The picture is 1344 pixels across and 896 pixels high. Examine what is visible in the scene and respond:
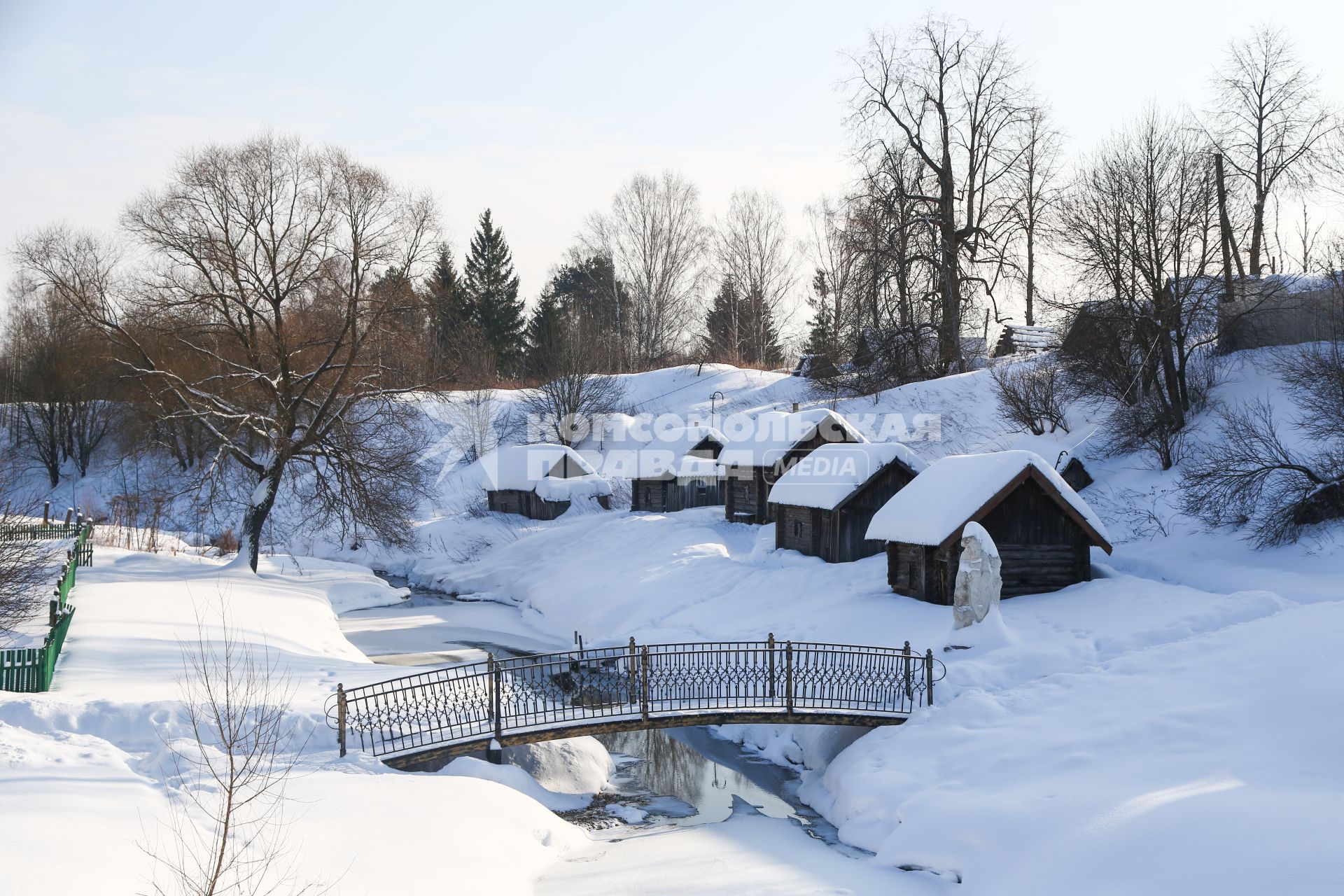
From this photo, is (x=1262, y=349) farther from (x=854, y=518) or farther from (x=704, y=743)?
(x=704, y=743)

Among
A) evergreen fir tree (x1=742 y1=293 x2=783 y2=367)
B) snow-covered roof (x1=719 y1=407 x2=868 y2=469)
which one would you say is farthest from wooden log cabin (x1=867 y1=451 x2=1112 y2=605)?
evergreen fir tree (x1=742 y1=293 x2=783 y2=367)

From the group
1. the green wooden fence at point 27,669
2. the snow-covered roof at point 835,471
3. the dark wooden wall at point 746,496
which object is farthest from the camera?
the dark wooden wall at point 746,496

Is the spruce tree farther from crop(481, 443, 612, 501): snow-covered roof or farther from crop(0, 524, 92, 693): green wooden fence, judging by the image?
crop(0, 524, 92, 693): green wooden fence

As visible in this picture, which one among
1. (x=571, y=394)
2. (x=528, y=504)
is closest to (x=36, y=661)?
(x=528, y=504)

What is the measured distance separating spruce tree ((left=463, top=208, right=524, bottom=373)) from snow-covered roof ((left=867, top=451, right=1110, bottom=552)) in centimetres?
4882

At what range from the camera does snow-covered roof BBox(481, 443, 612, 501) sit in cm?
4622

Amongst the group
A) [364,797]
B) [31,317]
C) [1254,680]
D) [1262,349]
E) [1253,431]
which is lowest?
[364,797]

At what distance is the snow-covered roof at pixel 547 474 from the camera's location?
46.2 m

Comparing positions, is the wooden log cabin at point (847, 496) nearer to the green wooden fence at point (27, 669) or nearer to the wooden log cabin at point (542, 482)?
the wooden log cabin at point (542, 482)

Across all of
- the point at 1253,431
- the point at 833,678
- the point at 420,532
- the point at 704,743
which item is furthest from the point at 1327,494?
the point at 420,532

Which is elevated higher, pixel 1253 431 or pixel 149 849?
pixel 1253 431

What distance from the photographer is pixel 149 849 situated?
979 centimetres

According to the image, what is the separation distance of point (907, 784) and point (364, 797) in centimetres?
820

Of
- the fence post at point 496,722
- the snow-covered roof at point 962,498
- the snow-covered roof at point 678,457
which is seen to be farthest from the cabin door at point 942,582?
the snow-covered roof at point 678,457
